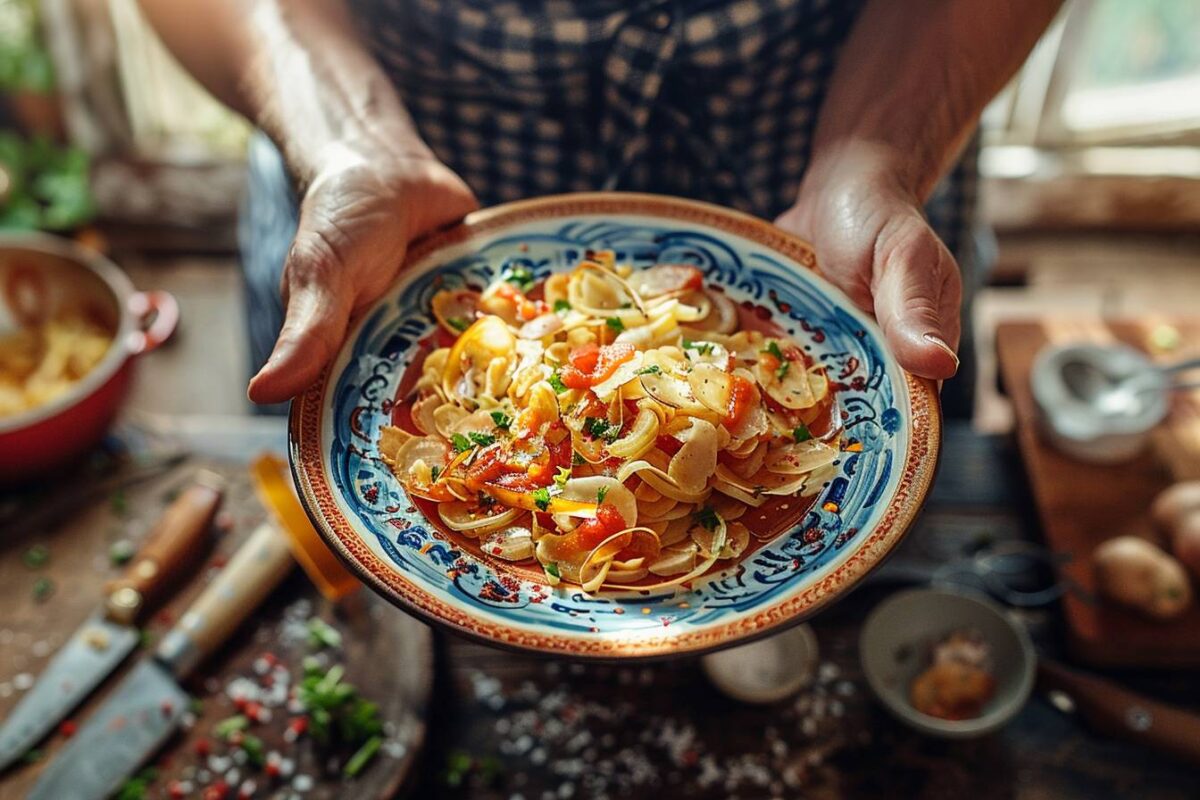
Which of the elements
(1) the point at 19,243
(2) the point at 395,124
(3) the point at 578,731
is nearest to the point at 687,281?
(2) the point at 395,124

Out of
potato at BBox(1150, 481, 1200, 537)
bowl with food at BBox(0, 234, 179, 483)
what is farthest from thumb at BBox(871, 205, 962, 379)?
bowl with food at BBox(0, 234, 179, 483)

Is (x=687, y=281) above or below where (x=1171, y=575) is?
above

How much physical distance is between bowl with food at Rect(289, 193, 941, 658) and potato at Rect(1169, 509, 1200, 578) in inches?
36.3

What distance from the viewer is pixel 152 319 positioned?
2.41 meters

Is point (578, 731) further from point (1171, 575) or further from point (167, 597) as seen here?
point (1171, 575)

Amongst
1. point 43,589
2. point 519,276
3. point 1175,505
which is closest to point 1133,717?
point 1175,505

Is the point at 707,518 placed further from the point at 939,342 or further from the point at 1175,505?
the point at 1175,505

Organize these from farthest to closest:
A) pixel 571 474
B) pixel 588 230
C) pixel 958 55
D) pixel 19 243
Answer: pixel 19 243
pixel 958 55
pixel 588 230
pixel 571 474

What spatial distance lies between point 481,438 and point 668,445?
0.81 ft

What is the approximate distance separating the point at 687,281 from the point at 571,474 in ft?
1.27

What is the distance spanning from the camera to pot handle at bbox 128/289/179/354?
7.47ft

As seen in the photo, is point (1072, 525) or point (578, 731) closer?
point (578, 731)

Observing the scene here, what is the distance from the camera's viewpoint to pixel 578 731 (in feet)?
5.99

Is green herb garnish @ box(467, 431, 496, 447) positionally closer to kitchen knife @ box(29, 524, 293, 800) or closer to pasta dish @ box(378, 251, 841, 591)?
pasta dish @ box(378, 251, 841, 591)
